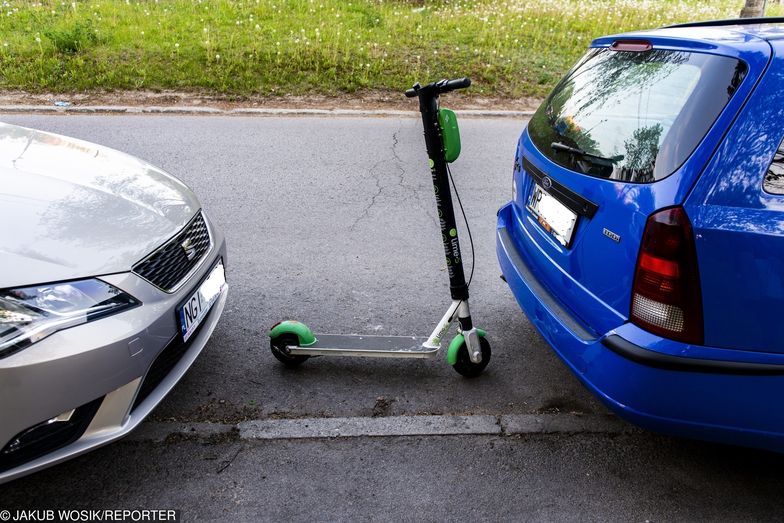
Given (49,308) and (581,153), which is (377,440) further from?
(581,153)

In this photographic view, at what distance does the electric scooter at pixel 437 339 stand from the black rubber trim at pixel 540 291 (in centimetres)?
28

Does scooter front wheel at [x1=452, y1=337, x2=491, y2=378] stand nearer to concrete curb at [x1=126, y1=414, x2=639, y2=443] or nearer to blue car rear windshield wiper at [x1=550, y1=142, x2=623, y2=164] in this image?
concrete curb at [x1=126, y1=414, x2=639, y2=443]

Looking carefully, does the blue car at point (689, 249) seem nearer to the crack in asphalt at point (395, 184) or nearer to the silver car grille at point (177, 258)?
the silver car grille at point (177, 258)

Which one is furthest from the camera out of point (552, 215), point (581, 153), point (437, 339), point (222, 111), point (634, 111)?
point (222, 111)

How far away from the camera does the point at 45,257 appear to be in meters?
2.25

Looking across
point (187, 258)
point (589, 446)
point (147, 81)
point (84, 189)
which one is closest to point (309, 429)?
point (187, 258)

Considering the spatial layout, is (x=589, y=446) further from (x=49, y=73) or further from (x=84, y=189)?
(x=49, y=73)

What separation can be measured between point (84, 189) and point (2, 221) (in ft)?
1.58

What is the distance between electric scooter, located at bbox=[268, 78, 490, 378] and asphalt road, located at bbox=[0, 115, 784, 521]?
0.42 ft

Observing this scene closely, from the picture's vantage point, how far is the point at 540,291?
2859 millimetres

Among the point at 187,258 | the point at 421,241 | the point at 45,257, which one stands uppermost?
the point at 45,257

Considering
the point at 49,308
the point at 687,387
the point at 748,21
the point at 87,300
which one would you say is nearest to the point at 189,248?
the point at 87,300

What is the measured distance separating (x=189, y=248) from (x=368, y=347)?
965 millimetres

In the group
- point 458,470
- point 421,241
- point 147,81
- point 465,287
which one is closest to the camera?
point 458,470
